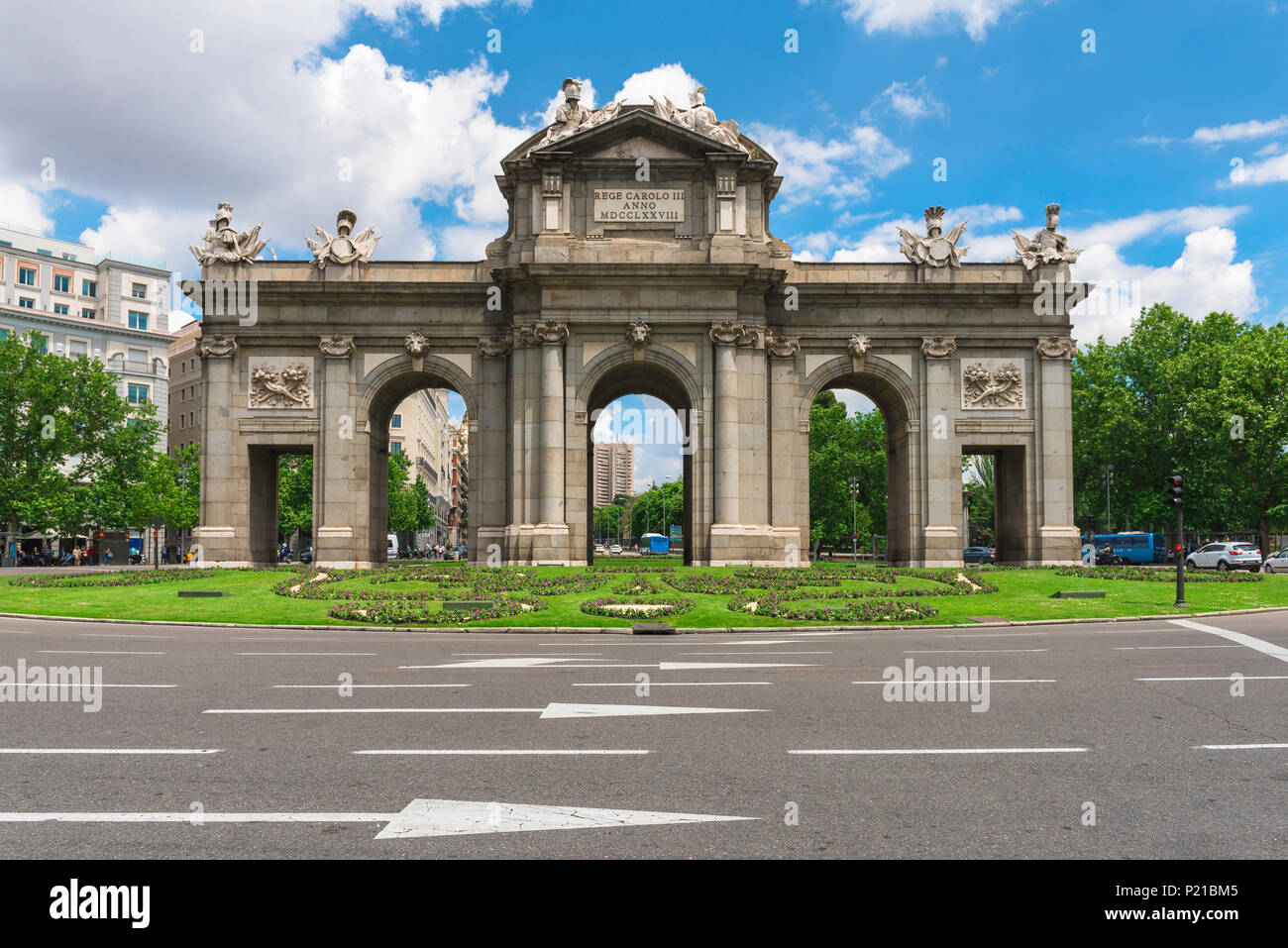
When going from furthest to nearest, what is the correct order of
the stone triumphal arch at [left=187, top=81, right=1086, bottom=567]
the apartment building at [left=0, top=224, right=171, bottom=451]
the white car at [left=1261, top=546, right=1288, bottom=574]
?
1. the apartment building at [left=0, top=224, right=171, bottom=451]
2. the white car at [left=1261, top=546, right=1288, bottom=574]
3. the stone triumphal arch at [left=187, top=81, right=1086, bottom=567]

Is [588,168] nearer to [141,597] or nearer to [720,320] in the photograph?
[720,320]

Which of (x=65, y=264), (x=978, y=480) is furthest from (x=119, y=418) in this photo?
(x=978, y=480)

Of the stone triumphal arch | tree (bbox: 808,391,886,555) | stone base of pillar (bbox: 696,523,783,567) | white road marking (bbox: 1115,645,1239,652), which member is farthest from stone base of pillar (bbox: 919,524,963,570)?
tree (bbox: 808,391,886,555)

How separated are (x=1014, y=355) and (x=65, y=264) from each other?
284ft

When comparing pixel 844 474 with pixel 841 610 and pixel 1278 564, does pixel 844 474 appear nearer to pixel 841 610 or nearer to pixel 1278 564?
pixel 1278 564

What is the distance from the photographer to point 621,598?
91.1 feet

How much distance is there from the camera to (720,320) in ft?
134

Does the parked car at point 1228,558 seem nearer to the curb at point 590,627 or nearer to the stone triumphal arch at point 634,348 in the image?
the stone triumphal arch at point 634,348

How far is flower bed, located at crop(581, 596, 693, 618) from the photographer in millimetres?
24797

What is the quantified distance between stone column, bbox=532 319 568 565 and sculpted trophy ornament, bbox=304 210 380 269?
10.1 meters

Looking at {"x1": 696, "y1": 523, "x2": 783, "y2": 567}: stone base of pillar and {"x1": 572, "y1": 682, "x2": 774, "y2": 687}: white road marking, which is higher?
{"x1": 696, "y1": 523, "x2": 783, "y2": 567}: stone base of pillar

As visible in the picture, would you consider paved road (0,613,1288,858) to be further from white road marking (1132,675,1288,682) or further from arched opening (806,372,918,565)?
arched opening (806,372,918,565)

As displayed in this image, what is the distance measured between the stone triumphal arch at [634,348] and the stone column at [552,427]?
473 mm

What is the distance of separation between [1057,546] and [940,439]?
7.31 m
